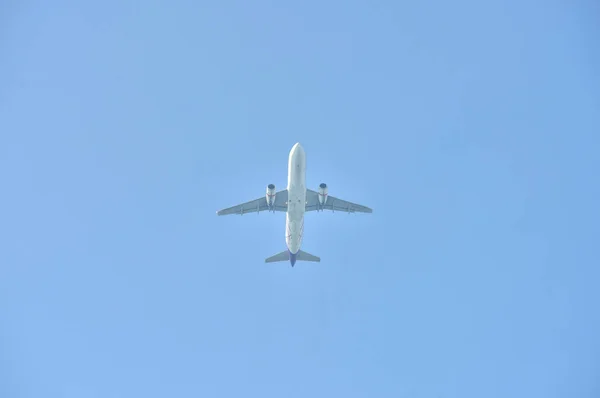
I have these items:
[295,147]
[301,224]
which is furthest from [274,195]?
[295,147]

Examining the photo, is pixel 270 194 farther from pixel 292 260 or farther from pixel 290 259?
pixel 292 260

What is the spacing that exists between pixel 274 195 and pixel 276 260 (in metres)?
9.14

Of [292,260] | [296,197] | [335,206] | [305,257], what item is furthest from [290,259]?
[296,197]

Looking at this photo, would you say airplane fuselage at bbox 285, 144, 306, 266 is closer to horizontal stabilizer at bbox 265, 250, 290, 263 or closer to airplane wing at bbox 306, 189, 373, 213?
horizontal stabilizer at bbox 265, 250, 290, 263

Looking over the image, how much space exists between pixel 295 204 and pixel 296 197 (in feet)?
3.17

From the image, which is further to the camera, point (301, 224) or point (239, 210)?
point (239, 210)

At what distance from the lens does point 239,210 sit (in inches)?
2660

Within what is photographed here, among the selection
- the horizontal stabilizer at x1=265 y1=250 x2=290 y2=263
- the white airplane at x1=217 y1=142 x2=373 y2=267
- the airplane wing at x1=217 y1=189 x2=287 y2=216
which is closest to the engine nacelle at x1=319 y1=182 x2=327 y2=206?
the white airplane at x1=217 y1=142 x2=373 y2=267

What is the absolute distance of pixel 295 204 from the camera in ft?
198

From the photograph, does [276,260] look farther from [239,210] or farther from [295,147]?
[295,147]

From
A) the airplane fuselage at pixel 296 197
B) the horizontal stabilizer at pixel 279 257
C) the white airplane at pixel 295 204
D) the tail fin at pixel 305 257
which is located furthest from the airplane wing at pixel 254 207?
the tail fin at pixel 305 257

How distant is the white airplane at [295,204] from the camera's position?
58.1 meters

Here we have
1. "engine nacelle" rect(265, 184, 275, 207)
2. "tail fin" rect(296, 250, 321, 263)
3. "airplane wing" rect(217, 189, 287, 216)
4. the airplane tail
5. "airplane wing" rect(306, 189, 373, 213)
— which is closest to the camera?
"engine nacelle" rect(265, 184, 275, 207)

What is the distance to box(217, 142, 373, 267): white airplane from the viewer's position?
191 feet
